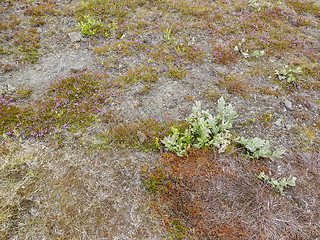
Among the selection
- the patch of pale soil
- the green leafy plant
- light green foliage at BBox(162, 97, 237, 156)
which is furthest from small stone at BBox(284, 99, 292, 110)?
the patch of pale soil

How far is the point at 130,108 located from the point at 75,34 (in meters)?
5.46

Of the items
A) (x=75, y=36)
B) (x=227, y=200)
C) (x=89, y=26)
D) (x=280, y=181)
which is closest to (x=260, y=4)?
(x=89, y=26)

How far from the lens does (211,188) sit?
486 cm

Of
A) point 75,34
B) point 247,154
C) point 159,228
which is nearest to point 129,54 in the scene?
point 75,34

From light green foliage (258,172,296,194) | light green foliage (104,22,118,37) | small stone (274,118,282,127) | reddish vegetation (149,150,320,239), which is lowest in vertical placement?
reddish vegetation (149,150,320,239)

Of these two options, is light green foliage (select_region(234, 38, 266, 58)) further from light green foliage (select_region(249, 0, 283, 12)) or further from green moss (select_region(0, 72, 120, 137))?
green moss (select_region(0, 72, 120, 137))

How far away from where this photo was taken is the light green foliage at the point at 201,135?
18.0ft

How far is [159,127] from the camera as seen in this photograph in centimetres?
615

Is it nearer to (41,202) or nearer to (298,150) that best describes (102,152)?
(41,202)

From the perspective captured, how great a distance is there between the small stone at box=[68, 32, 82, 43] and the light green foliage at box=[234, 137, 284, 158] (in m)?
8.34

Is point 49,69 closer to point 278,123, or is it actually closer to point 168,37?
point 168,37

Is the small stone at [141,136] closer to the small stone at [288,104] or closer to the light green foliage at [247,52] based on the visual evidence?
the small stone at [288,104]

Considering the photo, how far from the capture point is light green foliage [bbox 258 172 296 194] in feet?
15.7

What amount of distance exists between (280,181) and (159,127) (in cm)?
365
